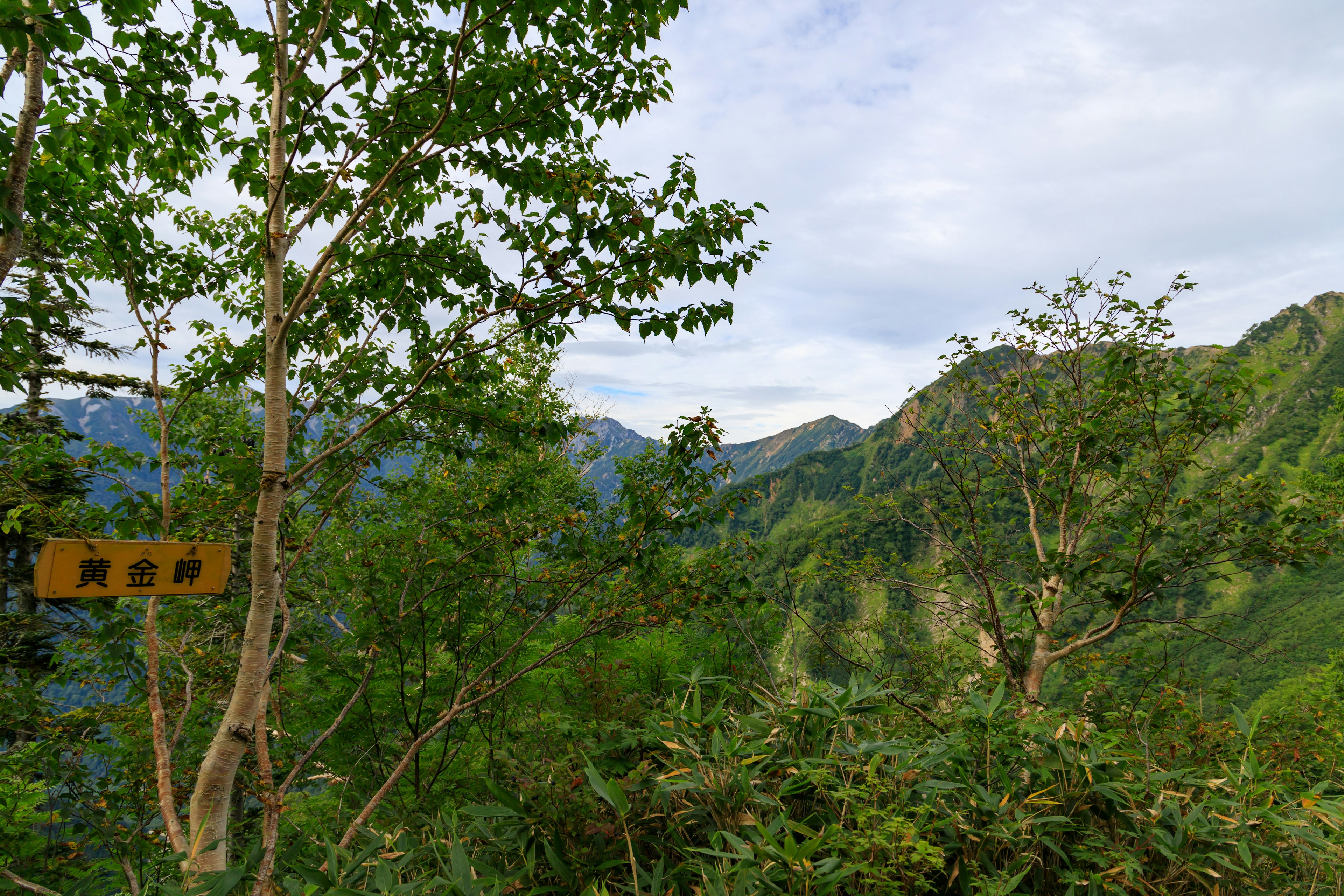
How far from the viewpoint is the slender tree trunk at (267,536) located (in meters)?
2.82

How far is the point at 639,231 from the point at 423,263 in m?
1.58

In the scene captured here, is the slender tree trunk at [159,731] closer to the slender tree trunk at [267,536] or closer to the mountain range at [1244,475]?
the slender tree trunk at [267,536]

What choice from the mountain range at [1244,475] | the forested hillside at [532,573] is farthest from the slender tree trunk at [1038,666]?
the mountain range at [1244,475]

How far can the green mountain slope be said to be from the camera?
21.8ft

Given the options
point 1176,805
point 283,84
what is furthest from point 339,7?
point 1176,805

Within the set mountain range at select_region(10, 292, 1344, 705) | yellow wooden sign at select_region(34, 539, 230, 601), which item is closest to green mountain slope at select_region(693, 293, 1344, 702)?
mountain range at select_region(10, 292, 1344, 705)

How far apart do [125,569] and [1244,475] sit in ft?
47.9

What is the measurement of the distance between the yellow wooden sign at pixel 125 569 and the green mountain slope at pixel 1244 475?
314 centimetres

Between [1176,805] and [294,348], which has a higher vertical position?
[294,348]

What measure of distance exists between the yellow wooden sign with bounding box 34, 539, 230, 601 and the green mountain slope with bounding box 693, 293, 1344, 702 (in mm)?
3137

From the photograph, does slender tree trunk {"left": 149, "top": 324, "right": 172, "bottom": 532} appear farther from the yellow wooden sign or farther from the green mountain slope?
the green mountain slope

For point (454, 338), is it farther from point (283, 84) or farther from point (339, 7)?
point (339, 7)

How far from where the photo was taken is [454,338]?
128 inches

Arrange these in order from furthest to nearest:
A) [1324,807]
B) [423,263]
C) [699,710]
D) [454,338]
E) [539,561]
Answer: [539,561], [423,263], [454,338], [699,710], [1324,807]
